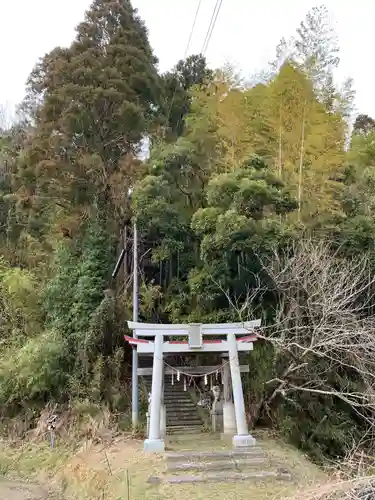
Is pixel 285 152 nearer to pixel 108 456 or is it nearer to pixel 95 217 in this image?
pixel 95 217

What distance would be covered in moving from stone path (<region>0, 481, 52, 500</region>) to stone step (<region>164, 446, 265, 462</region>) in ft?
7.74

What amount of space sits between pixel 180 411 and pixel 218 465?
3.60 metres

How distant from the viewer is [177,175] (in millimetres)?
13391

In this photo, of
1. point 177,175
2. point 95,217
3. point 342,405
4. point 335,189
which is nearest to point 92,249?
point 95,217

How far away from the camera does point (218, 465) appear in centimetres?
861

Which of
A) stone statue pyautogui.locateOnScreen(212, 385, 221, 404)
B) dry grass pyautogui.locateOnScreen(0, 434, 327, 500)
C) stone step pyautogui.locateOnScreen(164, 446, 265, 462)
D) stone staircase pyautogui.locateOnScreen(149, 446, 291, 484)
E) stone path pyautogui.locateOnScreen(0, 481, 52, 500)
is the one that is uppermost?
stone statue pyautogui.locateOnScreen(212, 385, 221, 404)

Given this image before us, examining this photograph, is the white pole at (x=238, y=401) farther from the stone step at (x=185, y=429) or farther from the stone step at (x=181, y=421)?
the stone step at (x=181, y=421)

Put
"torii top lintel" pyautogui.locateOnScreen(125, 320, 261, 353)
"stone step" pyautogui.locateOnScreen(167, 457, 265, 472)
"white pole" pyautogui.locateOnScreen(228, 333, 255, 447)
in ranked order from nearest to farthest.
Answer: "stone step" pyautogui.locateOnScreen(167, 457, 265, 472), "white pole" pyautogui.locateOnScreen(228, 333, 255, 447), "torii top lintel" pyautogui.locateOnScreen(125, 320, 261, 353)

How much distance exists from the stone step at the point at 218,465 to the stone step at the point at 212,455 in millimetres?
120

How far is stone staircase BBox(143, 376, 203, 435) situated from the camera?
11500mm

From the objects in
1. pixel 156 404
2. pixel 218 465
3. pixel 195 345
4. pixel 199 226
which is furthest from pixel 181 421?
pixel 199 226

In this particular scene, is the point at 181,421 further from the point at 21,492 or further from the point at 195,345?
the point at 21,492

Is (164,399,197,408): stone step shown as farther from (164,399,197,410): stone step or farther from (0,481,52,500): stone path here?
(0,481,52,500): stone path

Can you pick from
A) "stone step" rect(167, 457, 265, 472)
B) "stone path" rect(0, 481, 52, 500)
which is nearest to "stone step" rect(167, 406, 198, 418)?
"stone step" rect(167, 457, 265, 472)
